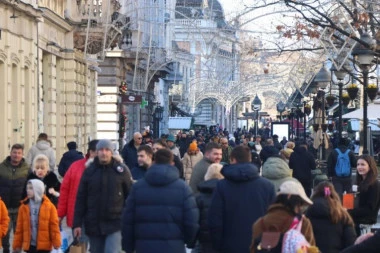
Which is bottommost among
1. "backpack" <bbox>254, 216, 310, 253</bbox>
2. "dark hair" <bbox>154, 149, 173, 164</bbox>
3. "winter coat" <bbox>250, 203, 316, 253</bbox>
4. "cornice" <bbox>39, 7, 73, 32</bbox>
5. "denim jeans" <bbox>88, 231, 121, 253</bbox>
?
"denim jeans" <bbox>88, 231, 121, 253</bbox>

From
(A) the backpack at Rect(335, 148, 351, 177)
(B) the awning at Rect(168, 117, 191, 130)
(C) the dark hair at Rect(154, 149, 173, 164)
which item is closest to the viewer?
(C) the dark hair at Rect(154, 149, 173, 164)

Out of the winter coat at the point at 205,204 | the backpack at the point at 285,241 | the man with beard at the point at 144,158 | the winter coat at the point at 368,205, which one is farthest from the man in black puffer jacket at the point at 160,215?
the winter coat at the point at 368,205

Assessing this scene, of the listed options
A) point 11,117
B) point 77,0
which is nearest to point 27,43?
point 11,117

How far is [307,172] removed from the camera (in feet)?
87.1

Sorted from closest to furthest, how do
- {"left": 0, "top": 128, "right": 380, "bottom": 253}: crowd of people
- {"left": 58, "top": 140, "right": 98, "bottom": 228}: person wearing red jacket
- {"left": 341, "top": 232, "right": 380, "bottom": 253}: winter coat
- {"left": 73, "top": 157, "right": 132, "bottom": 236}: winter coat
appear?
{"left": 341, "top": 232, "right": 380, "bottom": 253}: winter coat → {"left": 0, "top": 128, "right": 380, "bottom": 253}: crowd of people → {"left": 73, "top": 157, "right": 132, "bottom": 236}: winter coat → {"left": 58, "top": 140, "right": 98, "bottom": 228}: person wearing red jacket

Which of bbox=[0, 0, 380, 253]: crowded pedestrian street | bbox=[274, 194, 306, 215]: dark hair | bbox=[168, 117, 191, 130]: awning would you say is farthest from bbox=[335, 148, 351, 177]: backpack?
bbox=[168, 117, 191, 130]: awning

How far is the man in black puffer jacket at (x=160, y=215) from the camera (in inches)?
449

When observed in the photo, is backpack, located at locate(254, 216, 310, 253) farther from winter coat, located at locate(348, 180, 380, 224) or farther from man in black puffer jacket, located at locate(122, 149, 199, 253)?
winter coat, located at locate(348, 180, 380, 224)

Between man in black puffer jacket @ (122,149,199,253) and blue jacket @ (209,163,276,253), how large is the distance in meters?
0.24

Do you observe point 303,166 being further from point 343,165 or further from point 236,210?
point 236,210

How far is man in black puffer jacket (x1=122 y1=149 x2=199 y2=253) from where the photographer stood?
37.4 ft

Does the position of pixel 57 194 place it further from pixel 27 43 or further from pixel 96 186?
pixel 27 43

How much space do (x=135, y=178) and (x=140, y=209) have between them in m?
4.20

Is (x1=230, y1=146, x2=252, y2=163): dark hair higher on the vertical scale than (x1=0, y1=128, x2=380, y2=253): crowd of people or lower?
higher
